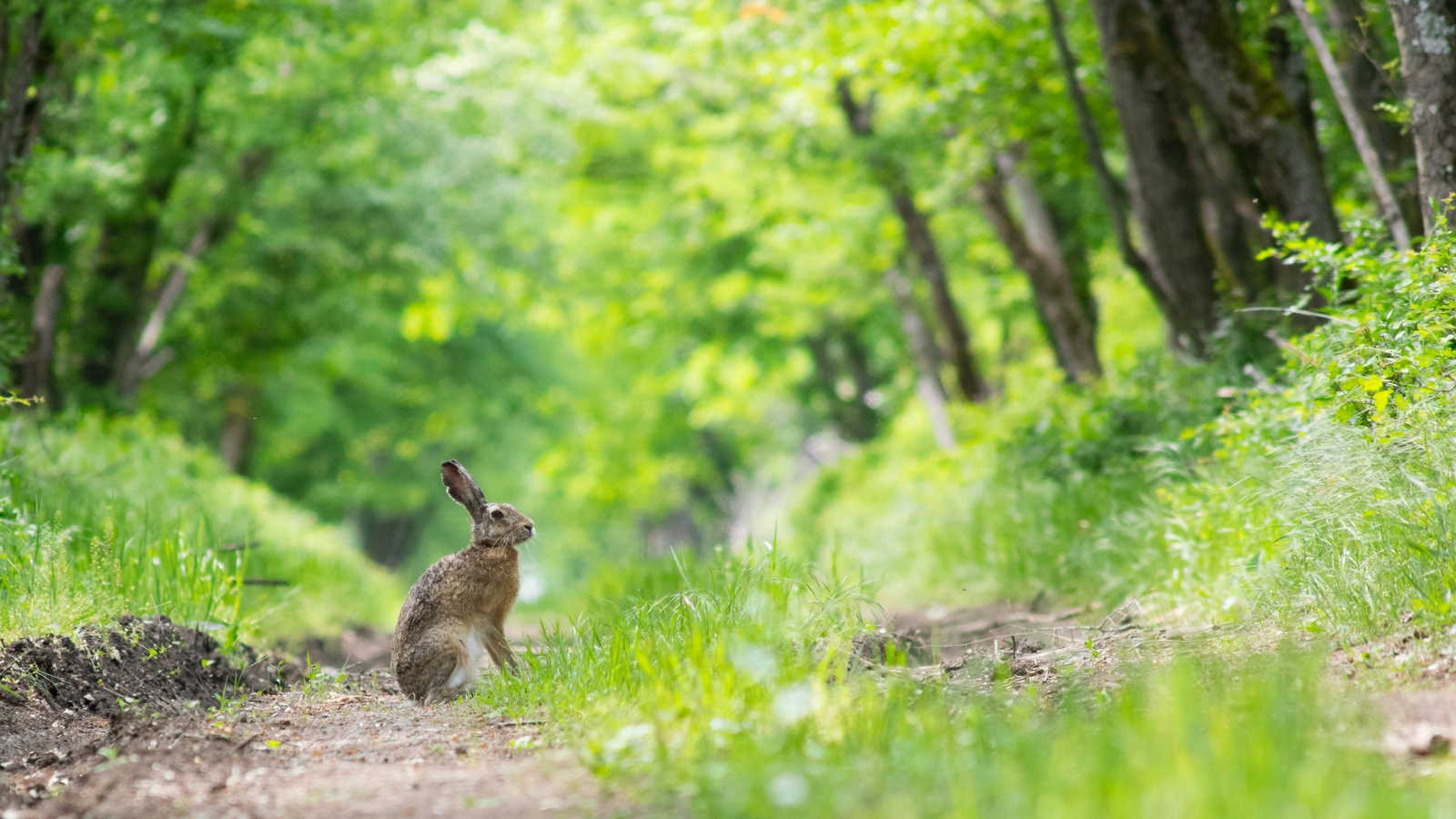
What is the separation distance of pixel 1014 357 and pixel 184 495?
829 inches

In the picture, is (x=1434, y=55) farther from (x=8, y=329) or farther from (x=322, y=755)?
(x=8, y=329)

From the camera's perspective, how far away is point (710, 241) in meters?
24.7

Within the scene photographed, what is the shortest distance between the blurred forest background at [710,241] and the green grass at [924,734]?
1.74 meters

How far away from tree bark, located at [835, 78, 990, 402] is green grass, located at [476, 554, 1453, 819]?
12011 millimetres

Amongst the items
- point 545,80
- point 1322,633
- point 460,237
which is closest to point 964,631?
point 1322,633

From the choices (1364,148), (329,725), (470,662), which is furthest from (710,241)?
(329,725)

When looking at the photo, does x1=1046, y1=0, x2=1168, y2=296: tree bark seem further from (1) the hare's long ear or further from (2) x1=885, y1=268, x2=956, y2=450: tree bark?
(2) x1=885, y1=268, x2=956, y2=450: tree bark

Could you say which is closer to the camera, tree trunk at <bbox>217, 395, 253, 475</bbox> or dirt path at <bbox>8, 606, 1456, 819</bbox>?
dirt path at <bbox>8, 606, 1456, 819</bbox>

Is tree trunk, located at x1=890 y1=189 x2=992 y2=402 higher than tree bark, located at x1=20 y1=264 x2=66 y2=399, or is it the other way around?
tree bark, located at x1=20 y1=264 x2=66 y2=399

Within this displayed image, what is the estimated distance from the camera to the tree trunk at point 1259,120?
8438mm

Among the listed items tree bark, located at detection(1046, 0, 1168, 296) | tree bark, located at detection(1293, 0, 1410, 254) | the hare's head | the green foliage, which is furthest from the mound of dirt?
tree bark, located at detection(1046, 0, 1168, 296)

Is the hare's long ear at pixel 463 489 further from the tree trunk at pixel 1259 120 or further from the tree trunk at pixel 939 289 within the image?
the tree trunk at pixel 939 289

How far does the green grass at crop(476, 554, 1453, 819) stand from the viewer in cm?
273

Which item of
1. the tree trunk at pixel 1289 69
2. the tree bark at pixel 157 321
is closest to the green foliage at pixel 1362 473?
the tree trunk at pixel 1289 69
